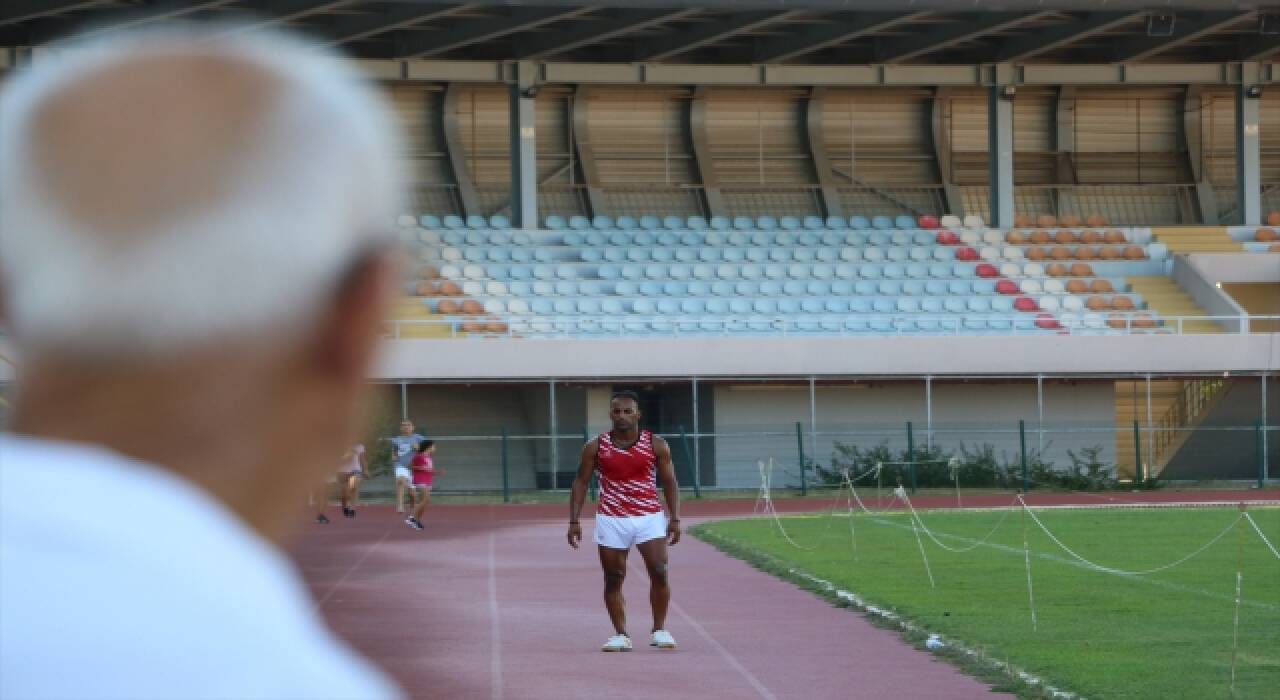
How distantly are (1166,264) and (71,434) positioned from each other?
43941 mm

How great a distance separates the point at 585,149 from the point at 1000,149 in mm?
10423

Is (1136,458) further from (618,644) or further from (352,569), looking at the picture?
(618,644)

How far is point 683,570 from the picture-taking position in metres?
21.6

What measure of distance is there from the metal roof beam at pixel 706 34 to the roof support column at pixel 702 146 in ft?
13.6

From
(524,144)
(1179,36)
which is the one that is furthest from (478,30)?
(1179,36)

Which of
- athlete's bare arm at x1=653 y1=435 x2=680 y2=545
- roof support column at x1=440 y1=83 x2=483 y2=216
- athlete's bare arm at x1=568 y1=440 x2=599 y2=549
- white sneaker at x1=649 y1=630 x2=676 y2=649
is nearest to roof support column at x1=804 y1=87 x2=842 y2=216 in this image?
roof support column at x1=440 y1=83 x2=483 y2=216

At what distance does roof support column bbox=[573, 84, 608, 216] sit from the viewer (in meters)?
48.7

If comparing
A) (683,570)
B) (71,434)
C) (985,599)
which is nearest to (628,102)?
(683,570)

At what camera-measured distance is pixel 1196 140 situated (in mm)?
51438

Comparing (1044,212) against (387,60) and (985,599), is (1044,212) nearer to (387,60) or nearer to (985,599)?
(387,60)

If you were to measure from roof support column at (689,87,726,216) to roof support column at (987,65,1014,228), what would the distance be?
719 cm

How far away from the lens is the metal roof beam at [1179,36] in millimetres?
41938

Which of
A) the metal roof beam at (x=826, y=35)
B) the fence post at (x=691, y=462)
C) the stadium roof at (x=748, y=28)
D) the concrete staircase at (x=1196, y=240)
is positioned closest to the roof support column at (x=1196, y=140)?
the stadium roof at (x=748, y=28)

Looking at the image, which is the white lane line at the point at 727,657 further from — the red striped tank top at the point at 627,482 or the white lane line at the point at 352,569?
the white lane line at the point at 352,569
